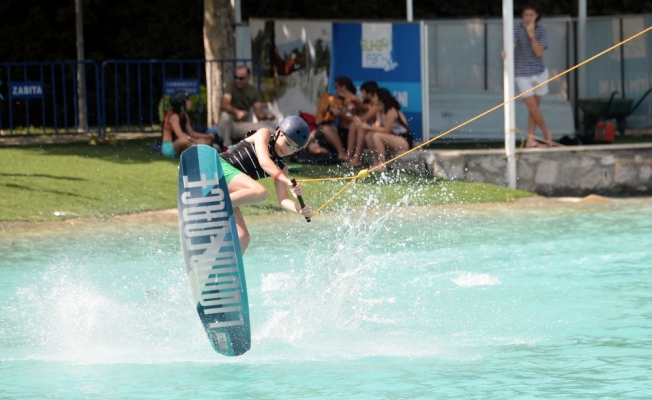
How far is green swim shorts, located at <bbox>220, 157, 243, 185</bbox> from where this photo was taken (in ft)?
26.9

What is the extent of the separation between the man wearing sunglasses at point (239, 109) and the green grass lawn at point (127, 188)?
3.23ft

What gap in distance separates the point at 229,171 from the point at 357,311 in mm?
1557

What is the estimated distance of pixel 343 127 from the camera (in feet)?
50.4

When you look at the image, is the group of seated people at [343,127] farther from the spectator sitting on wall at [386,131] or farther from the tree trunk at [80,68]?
the tree trunk at [80,68]

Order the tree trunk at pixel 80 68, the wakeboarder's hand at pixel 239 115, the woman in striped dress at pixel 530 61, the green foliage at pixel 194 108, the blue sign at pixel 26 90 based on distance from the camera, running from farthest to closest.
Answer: the tree trunk at pixel 80 68 < the green foliage at pixel 194 108 < the blue sign at pixel 26 90 < the wakeboarder's hand at pixel 239 115 < the woman in striped dress at pixel 530 61

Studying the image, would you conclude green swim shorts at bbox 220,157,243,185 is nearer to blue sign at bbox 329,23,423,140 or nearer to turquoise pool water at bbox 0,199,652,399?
turquoise pool water at bbox 0,199,652,399

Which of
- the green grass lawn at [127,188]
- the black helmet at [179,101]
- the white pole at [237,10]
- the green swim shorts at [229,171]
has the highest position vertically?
the white pole at [237,10]

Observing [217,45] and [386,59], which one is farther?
[217,45]

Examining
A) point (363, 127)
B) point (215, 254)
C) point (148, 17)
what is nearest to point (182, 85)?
point (363, 127)

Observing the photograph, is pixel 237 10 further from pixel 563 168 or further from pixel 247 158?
pixel 247 158

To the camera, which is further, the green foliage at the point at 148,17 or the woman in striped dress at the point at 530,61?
the green foliage at the point at 148,17

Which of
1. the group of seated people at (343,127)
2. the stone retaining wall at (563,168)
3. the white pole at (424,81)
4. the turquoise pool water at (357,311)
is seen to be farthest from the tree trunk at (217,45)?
the turquoise pool water at (357,311)

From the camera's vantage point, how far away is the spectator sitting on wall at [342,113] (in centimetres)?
1524

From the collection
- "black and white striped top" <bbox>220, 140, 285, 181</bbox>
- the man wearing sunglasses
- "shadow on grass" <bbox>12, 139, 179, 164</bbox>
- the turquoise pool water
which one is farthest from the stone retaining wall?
"black and white striped top" <bbox>220, 140, 285, 181</bbox>
